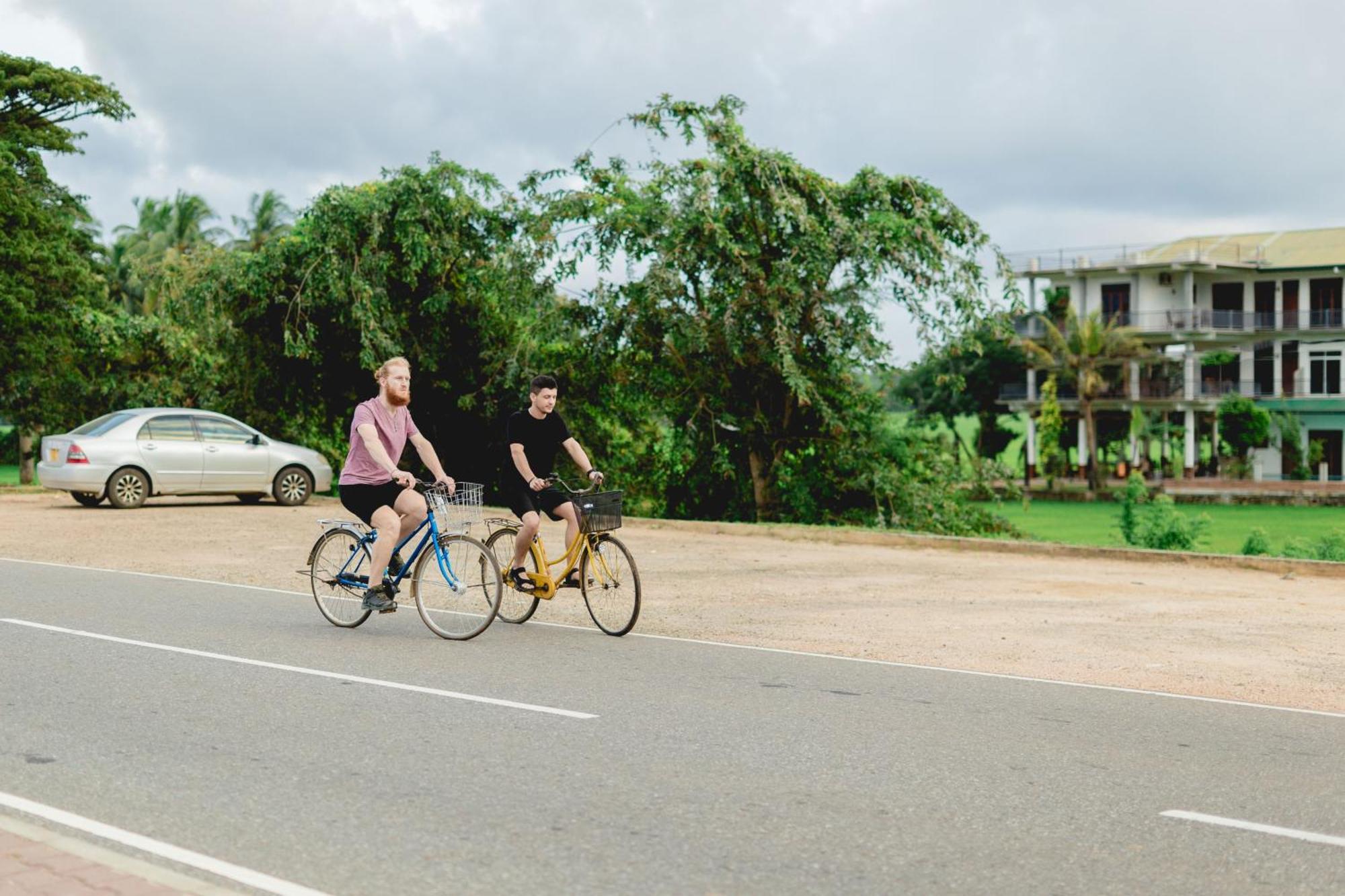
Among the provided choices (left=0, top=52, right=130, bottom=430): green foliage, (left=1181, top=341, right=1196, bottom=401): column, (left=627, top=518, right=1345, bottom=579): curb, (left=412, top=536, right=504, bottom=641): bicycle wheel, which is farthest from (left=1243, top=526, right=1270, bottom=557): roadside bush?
(left=1181, top=341, right=1196, bottom=401): column

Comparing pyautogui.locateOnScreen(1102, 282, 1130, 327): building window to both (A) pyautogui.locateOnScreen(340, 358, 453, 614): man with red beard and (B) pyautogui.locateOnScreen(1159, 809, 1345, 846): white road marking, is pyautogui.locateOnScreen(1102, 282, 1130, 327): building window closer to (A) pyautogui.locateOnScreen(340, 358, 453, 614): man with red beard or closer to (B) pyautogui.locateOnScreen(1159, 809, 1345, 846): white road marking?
(A) pyautogui.locateOnScreen(340, 358, 453, 614): man with red beard

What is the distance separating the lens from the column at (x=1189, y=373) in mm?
61719

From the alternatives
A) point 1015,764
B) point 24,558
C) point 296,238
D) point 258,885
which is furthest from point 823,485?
point 258,885

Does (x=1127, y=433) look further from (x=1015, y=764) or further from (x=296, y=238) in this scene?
(x=1015, y=764)

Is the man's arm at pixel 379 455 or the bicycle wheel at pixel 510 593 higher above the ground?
the man's arm at pixel 379 455

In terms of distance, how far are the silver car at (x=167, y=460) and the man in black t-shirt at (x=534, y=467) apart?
48.4 feet

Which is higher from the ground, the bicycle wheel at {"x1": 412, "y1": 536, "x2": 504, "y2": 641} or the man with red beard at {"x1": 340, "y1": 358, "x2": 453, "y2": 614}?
the man with red beard at {"x1": 340, "y1": 358, "x2": 453, "y2": 614}

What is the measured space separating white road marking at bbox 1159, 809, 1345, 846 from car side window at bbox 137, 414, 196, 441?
20851 millimetres

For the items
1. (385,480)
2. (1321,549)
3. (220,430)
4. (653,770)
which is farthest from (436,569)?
(1321,549)

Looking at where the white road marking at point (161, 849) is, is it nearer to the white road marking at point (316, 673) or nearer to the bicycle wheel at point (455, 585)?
the white road marking at point (316, 673)

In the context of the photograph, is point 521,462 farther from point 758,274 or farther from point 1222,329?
point 1222,329

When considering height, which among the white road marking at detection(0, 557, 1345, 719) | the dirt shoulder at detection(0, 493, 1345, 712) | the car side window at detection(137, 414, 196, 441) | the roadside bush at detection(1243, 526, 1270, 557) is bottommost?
the white road marking at detection(0, 557, 1345, 719)

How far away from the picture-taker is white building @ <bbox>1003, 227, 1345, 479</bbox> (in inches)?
2414

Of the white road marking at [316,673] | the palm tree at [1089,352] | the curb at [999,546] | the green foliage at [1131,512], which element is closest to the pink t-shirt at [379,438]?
the white road marking at [316,673]
